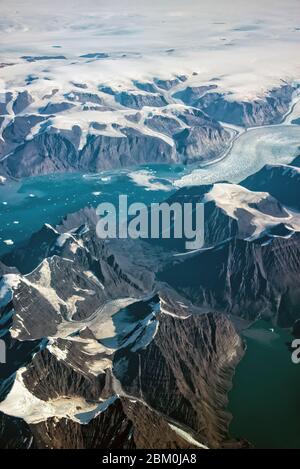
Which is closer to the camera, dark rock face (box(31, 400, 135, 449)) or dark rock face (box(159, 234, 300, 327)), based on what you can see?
dark rock face (box(31, 400, 135, 449))

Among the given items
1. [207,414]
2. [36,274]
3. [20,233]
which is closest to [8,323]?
[36,274]

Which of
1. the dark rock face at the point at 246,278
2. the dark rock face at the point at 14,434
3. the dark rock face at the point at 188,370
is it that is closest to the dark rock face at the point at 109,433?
the dark rock face at the point at 14,434

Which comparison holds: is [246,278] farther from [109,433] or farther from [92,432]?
[92,432]

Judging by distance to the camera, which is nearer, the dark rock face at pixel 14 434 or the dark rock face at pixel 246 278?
the dark rock face at pixel 14 434

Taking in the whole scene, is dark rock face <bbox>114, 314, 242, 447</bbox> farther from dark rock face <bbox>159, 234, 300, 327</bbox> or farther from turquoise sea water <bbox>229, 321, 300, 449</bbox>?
dark rock face <bbox>159, 234, 300, 327</bbox>

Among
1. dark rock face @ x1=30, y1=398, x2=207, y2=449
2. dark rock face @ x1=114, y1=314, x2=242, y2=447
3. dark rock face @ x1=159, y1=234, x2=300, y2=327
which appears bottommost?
dark rock face @ x1=159, y1=234, x2=300, y2=327

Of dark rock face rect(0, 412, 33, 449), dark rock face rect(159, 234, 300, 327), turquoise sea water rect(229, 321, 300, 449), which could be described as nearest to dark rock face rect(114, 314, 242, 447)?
turquoise sea water rect(229, 321, 300, 449)

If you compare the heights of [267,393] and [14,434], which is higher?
[14,434]

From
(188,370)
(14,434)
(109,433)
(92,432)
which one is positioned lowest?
(188,370)

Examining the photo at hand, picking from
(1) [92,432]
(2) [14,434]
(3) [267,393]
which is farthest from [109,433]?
(3) [267,393]

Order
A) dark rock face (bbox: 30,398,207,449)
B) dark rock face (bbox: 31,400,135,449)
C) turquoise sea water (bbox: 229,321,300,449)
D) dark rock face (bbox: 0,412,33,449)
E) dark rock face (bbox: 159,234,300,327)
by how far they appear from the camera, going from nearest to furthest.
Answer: dark rock face (bbox: 0,412,33,449), dark rock face (bbox: 31,400,135,449), dark rock face (bbox: 30,398,207,449), turquoise sea water (bbox: 229,321,300,449), dark rock face (bbox: 159,234,300,327)

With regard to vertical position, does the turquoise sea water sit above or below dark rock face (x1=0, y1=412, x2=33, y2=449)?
below

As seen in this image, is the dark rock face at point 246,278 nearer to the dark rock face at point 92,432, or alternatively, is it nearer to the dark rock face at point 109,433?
the dark rock face at point 109,433
